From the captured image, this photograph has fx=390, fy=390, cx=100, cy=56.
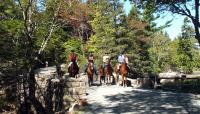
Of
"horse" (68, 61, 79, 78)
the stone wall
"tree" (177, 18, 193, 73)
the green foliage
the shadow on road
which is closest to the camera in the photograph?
the shadow on road

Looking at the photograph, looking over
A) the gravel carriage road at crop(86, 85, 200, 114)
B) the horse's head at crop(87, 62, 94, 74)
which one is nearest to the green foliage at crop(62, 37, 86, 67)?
the horse's head at crop(87, 62, 94, 74)

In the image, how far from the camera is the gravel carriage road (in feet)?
46.4

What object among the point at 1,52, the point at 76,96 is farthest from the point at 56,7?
the point at 76,96

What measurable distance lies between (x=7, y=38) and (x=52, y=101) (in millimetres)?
3759

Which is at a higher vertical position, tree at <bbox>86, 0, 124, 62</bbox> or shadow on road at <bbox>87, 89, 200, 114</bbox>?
tree at <bbox>86, 0, 124, 62</bbox>

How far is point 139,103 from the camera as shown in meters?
15.7

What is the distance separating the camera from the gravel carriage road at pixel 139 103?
46.4ft

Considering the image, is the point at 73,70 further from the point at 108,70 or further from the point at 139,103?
the point at 139,103

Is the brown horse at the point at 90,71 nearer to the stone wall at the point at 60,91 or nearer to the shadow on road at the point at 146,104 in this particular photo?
the stone wall at the point at 60,91

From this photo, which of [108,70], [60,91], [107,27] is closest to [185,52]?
[107,27]

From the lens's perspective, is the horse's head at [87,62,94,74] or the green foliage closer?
the horse's head at [87,62,94,74]

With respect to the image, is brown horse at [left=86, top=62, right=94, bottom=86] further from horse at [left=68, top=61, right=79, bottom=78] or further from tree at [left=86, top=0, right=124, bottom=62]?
tree at [left=86, top=0, right=124, bottom=62]

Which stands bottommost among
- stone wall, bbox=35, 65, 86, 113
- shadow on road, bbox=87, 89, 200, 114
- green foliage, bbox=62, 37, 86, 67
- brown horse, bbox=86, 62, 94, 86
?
shadow on road, bbox=87, 89, 200, 114

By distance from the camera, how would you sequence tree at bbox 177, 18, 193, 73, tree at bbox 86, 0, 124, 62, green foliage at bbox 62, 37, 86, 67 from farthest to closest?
1. tree at bbox 177, 18, 193, 73
2. tree at bbox 86, 0, 124, 62
3. green foliage at bbox 62, 37, 86, 67
